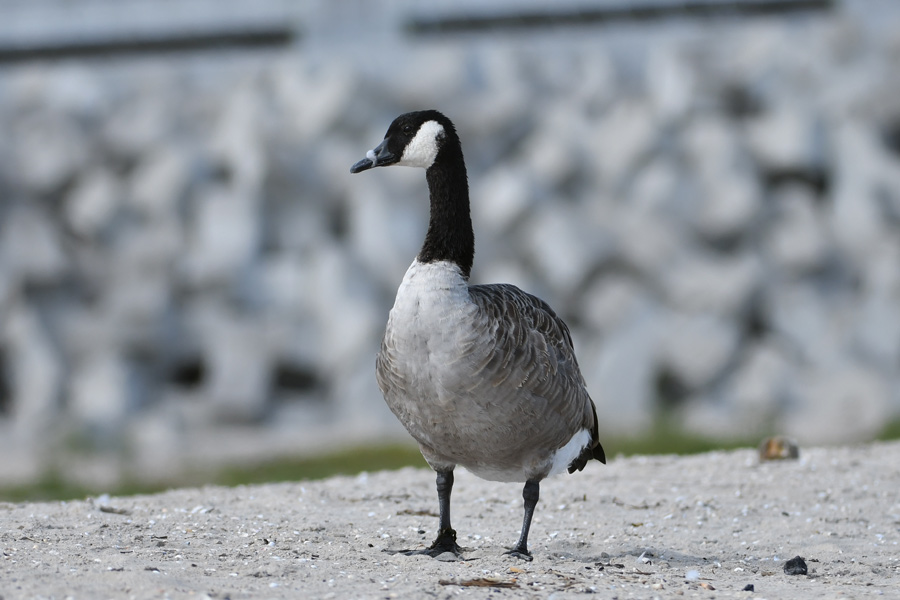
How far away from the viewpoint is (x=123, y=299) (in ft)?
43.7

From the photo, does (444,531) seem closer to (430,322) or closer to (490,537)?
(490,537)

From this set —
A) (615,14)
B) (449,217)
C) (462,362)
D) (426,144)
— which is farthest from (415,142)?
(615,14)

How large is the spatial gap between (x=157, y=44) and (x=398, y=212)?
203 inches

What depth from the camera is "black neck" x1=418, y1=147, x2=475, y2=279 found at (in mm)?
4703

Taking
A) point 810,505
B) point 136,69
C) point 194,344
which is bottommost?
point 810,505

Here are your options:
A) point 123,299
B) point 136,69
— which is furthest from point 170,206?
point 136,69

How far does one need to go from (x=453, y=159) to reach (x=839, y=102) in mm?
11319

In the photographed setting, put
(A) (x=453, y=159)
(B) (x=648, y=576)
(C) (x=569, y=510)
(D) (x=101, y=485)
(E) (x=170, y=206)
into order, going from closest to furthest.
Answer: (B) (x=648, y=576)
(A) (x=453, y=159)
(C) (x=569, y=510)
(D) (x=101, y=485)
(E) (x=170, y=206)

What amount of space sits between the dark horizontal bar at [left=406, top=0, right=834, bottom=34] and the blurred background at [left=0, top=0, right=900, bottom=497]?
0.04 meters

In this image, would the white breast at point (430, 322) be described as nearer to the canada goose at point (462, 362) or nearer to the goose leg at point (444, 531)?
the canada goose at point (462, 362)

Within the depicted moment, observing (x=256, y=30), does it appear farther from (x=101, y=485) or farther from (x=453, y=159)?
(x=453, y=159)

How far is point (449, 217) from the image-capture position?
4.82 m

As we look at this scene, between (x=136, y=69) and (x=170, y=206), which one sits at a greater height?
(x=136, y=69)

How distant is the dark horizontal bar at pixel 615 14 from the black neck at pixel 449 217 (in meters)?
10.6
